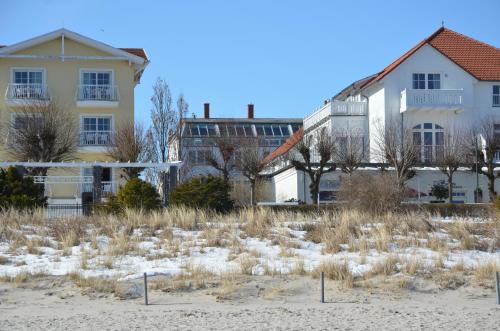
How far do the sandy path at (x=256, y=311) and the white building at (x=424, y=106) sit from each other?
27548mm

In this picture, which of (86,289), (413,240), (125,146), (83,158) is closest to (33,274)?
(86,289)

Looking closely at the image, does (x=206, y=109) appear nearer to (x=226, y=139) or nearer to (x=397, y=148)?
(x=226, y=139)

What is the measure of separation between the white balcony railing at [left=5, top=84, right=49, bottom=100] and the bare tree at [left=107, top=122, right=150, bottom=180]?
502cm

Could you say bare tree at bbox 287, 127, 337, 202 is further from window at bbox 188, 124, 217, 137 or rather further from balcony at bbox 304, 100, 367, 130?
window at bbox 188, 124, 217, 137

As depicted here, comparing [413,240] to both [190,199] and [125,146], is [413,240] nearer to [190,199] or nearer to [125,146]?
[190,199]

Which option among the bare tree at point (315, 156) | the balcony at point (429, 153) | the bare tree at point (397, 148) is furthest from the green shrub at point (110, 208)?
the balcony at point (429, 153)

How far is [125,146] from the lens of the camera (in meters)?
38.1

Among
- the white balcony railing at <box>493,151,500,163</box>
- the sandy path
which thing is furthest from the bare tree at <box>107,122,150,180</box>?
the sandy path

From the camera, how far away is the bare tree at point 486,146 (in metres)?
38.7

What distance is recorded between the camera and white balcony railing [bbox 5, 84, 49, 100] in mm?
41844

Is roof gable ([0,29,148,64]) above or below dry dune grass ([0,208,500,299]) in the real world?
above

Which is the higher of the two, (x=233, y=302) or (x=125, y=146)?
(x=125, y=146)

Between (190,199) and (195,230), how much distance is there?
503cm

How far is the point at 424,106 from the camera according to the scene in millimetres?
42656
